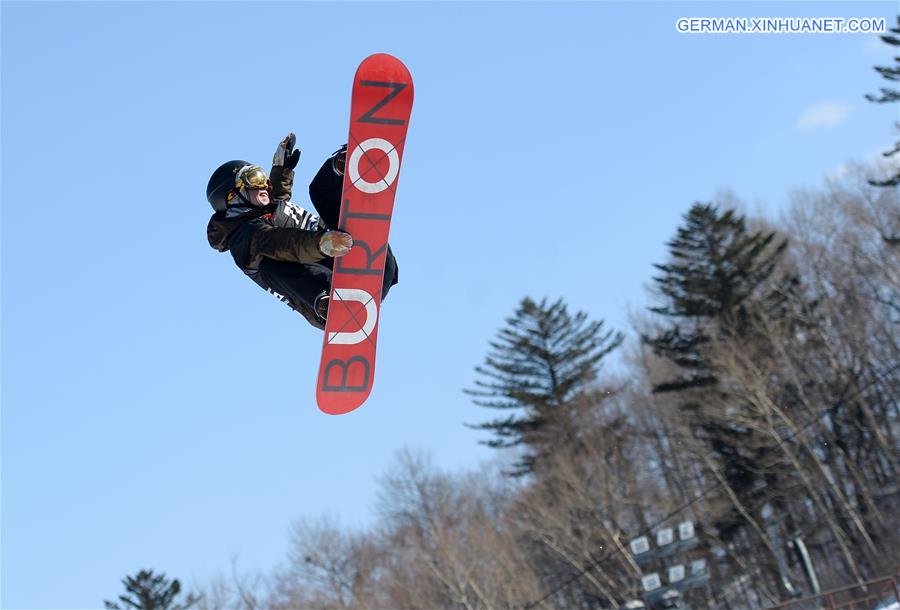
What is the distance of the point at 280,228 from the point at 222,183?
1.77ft

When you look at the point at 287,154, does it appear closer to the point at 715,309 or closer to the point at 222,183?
the point at 222,183

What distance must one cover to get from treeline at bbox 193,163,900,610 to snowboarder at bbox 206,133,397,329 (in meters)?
24.7

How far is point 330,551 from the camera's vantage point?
1672 inches

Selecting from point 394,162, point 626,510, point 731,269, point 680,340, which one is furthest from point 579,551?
point 394,162

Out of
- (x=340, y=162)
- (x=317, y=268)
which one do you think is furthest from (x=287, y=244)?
(x=340, y=162)

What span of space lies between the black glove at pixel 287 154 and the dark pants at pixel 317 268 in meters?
0.40

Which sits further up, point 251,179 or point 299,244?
point 251,179

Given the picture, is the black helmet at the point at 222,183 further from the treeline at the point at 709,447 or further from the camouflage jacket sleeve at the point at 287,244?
the treeline at the point at 709,447

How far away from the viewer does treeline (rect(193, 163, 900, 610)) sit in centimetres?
3266

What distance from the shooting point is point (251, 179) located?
6781 millimetres

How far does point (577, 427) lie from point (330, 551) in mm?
12132

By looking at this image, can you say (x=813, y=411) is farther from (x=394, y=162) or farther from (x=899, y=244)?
(x=394, y=162)

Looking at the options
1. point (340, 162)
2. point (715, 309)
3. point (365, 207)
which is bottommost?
point (365, 207)

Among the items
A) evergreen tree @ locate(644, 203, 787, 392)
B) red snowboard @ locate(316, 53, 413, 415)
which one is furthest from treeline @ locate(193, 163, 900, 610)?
red snowboard @ locate(316, 53, 413, 415)
